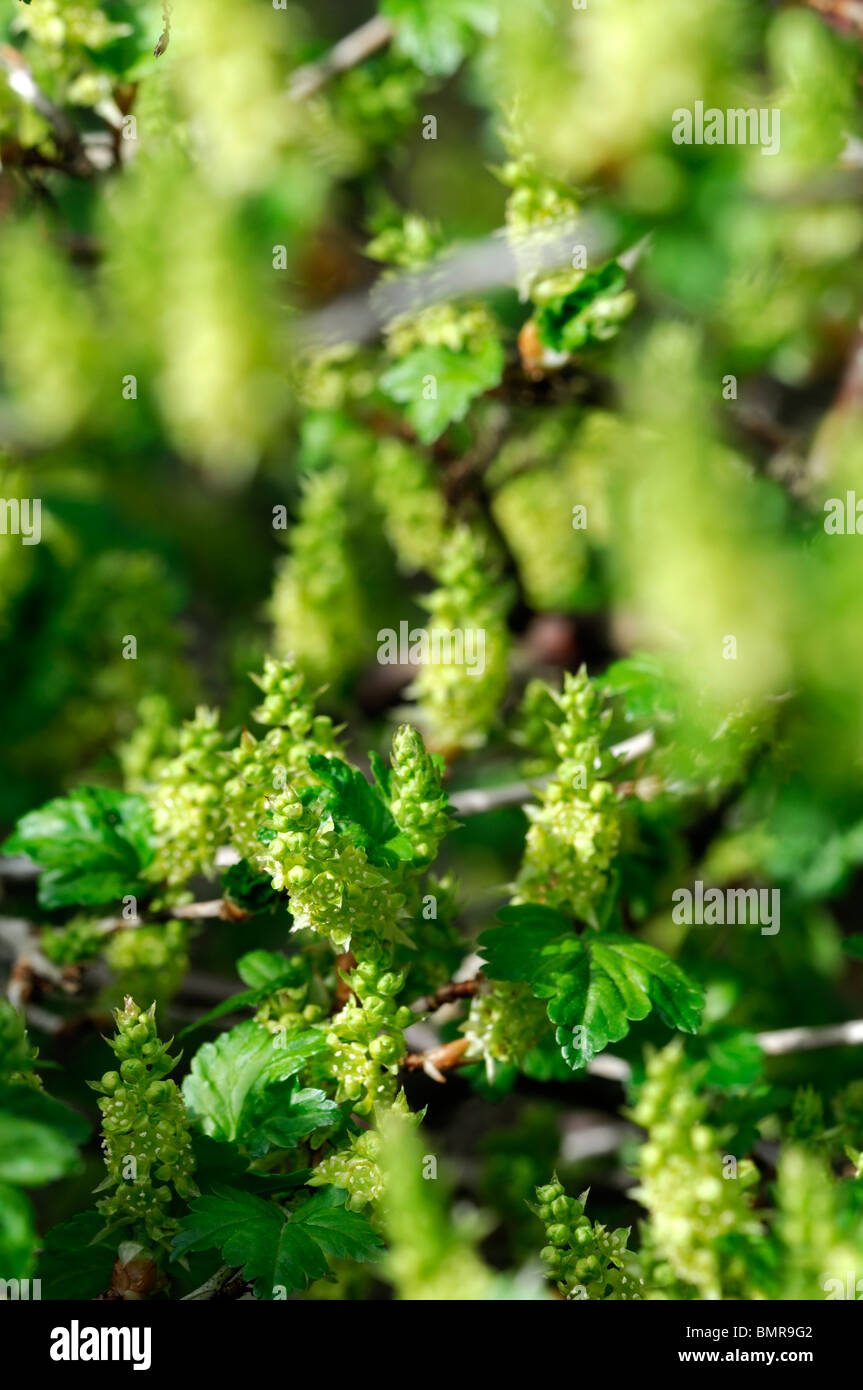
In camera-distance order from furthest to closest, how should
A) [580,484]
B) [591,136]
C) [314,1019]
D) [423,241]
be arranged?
[580,484] < [591,136] < [423,241] < [314,1019]

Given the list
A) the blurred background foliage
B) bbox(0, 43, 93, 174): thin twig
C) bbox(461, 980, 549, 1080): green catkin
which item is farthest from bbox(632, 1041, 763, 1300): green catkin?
bbox(0, 43, 93, 174): thin twig

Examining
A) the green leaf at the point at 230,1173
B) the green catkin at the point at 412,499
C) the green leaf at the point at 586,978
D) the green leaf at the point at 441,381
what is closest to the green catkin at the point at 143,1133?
the green leaf at the point at 230,1173

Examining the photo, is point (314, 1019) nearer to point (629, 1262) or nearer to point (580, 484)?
point (629, 1262)

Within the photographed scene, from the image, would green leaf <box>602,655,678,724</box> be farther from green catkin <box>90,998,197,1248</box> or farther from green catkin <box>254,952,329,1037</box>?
green catkin <box>90,998,197,1248</box>

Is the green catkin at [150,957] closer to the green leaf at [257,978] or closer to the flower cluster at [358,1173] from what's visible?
the green leaf at [257,978]

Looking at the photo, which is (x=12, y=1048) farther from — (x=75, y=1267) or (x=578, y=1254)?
(x=578, y=1254)

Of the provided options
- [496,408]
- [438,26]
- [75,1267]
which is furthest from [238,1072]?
[438,26]

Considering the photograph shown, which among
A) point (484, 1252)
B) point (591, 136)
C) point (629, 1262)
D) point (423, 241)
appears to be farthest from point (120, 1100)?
point (591, 136)
